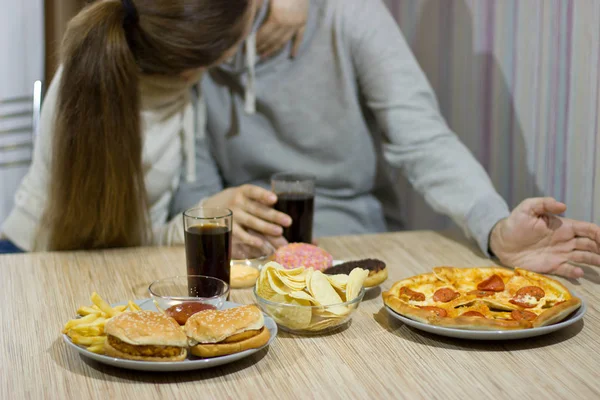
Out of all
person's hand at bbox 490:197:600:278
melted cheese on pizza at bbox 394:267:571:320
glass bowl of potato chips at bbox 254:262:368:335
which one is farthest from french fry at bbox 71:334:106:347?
person's hand at bbox 490:197:600:278

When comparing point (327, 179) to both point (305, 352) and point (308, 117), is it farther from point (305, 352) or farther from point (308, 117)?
point (305, 352)

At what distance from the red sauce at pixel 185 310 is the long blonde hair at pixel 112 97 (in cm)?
54

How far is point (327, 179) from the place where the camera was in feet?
6.37

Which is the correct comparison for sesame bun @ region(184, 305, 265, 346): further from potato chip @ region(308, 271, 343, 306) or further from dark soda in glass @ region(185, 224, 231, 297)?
dark soda in glass @ region(185, 224, 231, 297)

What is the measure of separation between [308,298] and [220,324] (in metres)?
0.15

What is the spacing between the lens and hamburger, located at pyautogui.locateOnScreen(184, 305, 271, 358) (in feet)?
3.10

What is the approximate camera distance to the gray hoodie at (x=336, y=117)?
1774 mm

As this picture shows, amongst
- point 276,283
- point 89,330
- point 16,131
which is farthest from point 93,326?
point 16,131

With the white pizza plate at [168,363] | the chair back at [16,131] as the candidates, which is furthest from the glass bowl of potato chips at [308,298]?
the chair back at [16,131]

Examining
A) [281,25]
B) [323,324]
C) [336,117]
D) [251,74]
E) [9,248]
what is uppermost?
[281,25]

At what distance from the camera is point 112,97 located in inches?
58.4

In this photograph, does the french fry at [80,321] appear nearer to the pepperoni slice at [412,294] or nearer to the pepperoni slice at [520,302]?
the pepperoni slice at [412,294]

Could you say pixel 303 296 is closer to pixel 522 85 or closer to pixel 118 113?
pixel 118 113

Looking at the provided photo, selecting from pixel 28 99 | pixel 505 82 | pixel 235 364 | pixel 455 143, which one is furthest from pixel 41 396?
pixel 28 99
